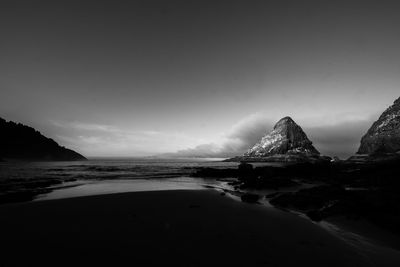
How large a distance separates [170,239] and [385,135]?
191279 millimetres

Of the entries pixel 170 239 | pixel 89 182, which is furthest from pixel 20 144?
pixel 170 239

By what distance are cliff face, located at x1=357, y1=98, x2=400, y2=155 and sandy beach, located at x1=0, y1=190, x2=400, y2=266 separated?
167 m

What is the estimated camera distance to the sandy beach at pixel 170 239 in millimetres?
5480

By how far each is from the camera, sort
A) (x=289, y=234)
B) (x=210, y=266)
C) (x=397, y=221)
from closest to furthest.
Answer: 1. (x=210, y=266)
2. (x=289, y=234)
3. (x=397, y=221)

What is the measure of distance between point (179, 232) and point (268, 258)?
3490mm

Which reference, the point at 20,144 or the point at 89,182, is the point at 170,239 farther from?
the point at 20,144

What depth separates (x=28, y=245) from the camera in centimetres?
643

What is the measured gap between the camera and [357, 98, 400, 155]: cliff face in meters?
134

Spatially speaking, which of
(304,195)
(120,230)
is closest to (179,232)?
(120,230)

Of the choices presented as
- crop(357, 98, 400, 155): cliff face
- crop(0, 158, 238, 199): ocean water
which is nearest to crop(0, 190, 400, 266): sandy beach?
crop(0, 158, 238, 199): ocean water

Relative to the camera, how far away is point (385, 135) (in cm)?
14200

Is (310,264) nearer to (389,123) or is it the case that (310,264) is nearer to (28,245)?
(28,245)

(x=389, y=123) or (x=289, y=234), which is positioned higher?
(x=389, y=123)

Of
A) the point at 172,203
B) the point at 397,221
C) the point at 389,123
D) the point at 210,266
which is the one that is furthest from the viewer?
the point at 389,123
